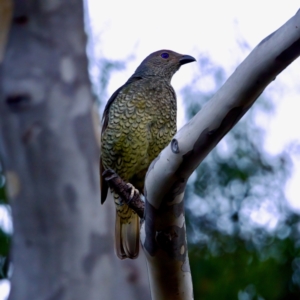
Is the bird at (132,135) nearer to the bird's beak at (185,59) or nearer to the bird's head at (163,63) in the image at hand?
the bird's head at (163,63)

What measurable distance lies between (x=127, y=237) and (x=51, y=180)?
2.78 feet

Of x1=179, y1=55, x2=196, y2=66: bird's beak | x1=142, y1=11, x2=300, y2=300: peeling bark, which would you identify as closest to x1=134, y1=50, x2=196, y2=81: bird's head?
x1=179, y1=55, x2=196, y2=66: bird's beak

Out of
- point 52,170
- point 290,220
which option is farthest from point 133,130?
point 290,220

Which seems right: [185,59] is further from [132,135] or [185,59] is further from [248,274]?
[248,274]

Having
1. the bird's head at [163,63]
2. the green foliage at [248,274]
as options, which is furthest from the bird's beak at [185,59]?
the green foliage at [248,274]

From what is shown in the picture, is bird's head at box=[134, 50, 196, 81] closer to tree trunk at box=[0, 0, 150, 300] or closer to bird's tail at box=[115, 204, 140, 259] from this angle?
tree trunk at box=[0, 0, 150, 300]

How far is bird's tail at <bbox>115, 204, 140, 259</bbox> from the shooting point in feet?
13.7

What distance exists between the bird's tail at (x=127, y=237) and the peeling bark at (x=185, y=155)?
50.0 inches

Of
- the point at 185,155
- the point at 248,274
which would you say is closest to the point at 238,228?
the point at 248,274

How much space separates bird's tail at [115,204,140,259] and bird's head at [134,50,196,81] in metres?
1.34

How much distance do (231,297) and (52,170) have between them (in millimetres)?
2429

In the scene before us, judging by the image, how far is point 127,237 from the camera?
14.0 ft

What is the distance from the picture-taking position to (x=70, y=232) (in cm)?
475

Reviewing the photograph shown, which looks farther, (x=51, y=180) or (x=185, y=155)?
(x=51, y=180)
